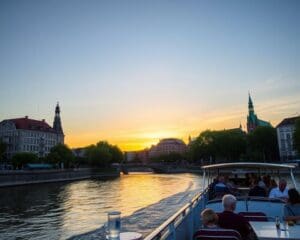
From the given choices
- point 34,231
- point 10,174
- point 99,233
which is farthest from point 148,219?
point 10,174

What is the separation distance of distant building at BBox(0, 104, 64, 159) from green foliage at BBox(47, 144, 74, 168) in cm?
1761

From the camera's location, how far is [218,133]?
132 m

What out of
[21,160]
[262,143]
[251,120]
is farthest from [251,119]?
[21,160]

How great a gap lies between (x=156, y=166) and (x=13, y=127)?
6130cm

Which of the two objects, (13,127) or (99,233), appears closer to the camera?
(99,233)

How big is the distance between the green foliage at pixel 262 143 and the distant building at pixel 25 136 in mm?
76623

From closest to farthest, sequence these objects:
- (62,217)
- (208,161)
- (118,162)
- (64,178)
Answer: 1. (62,217)
2. (64,178)
3. (208,161)
4. (118,162)

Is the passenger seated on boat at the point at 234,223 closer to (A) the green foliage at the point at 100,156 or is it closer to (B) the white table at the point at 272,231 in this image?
(B) the white table at the point at 272,231

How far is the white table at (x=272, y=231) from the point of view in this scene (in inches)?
232

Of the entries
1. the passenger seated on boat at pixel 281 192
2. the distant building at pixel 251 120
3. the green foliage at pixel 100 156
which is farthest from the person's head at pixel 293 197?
the distant building at pixel 251 120

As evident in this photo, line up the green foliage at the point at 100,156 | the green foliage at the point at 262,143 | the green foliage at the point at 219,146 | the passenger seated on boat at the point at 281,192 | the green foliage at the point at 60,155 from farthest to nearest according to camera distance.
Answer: the green foliage at the point at 100,156 → the green foliage at the point at 219,146 → the green foliage at the point at 262,143 → the green foliage at the point at 60,155 → the passenger seated on boat at the point at 281,192

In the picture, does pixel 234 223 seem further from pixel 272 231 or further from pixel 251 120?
pixel 251 120

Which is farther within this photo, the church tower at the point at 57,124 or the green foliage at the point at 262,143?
the church tower at the point at 57,124

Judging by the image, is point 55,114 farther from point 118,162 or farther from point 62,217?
point 62,217
